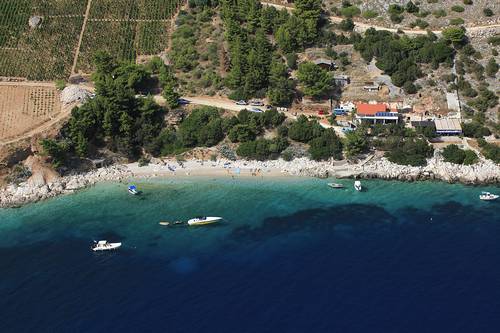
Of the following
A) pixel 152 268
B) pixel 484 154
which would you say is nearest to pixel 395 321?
pixel 152 268

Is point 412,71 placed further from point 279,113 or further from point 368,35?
point 279,113

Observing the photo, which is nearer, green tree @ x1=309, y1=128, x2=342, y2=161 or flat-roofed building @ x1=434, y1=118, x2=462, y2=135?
green tree @ x1=309, y1=128, x2=342, y2=161

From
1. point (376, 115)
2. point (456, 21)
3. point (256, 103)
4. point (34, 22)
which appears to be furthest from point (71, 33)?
point (456, 21)

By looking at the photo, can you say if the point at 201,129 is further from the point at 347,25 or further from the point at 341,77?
the point at 347,25

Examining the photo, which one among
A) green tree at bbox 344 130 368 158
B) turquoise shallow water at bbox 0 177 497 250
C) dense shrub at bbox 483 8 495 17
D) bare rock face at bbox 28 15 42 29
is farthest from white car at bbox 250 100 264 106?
dense shrub at bbox 483 8 495 17

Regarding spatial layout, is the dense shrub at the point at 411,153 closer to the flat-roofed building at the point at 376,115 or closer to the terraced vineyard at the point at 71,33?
the flat-roofed building at the point at 376,115

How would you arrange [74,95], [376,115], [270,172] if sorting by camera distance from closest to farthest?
[270,172] < [376,115] < [74,95]

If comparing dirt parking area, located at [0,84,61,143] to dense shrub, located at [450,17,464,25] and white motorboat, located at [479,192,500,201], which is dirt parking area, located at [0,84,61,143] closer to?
white motorboat, located at [479,192,500,201]
